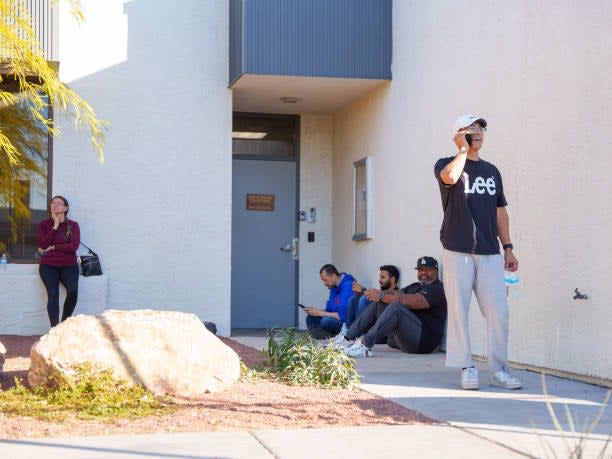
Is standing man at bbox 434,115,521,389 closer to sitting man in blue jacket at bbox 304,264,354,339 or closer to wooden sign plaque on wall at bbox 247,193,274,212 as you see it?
sitting man in blue jacket at bbox 304,264,354,339

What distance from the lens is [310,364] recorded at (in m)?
7.58

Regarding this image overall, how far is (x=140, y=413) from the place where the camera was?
237 inches

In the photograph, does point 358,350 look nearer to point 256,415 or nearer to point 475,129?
point 475,129

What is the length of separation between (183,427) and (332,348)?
222 cm

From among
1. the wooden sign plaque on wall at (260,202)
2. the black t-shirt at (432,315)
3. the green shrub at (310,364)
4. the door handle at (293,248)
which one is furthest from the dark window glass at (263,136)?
the green shrub at (310,364)

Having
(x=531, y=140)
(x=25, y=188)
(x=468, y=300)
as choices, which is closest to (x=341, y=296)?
(x=25, y=188)

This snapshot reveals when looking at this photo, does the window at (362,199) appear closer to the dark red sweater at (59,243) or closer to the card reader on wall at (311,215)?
the card reader on wall at (311,215)

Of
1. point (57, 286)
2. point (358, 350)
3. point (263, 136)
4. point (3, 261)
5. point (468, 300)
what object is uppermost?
point (263, 136)

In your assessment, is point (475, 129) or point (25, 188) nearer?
point (475, 129)

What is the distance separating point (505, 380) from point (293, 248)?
23.4ft

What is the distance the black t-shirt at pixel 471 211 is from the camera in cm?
716

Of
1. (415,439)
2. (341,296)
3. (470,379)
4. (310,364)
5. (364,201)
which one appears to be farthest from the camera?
(364,201)

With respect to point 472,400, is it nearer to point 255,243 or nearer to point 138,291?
point 138,291

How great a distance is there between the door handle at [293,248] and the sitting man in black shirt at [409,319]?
3.61 m
